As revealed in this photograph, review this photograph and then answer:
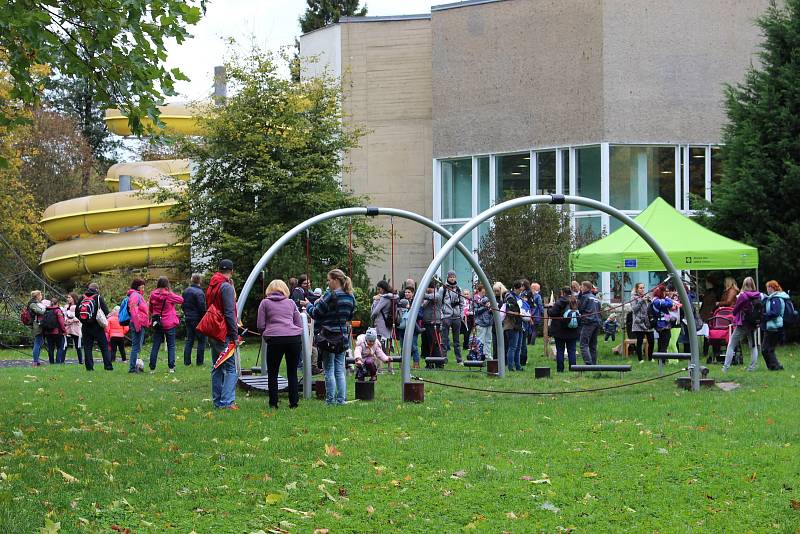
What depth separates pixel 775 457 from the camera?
10781 millimetres

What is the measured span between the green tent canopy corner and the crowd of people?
1.79 ft

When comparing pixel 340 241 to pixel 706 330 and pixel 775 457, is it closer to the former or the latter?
pixel 706 330

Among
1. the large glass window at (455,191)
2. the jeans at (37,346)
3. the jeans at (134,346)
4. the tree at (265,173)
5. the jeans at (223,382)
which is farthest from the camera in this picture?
the large glass window at (455,191)

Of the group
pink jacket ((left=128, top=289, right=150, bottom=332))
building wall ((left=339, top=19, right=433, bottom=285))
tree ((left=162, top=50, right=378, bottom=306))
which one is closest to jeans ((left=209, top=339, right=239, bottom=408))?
pink jacket ((left=128, top=289, right=150, bottom=332))

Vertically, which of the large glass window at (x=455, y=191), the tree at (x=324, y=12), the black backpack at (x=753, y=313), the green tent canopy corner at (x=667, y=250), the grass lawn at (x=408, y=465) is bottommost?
the grass lawn at (x=408, y=465)

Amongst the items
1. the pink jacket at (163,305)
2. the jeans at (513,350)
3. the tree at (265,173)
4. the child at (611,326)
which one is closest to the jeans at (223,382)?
the pink jacket at (163,305)

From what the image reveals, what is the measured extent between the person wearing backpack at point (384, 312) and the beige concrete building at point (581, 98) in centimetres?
1729

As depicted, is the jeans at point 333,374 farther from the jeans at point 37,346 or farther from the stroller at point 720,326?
the jeans at point 37,346

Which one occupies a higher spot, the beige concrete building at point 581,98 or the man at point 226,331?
the beige concrete building at point 581,98

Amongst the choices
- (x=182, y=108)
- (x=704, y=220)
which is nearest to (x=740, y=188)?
(x=704, y=220)

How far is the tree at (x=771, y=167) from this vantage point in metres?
27.6

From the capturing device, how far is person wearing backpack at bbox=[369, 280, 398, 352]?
2183 centimetres

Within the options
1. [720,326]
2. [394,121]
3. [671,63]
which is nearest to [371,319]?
[720,326]

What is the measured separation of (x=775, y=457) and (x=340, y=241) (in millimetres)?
24875
